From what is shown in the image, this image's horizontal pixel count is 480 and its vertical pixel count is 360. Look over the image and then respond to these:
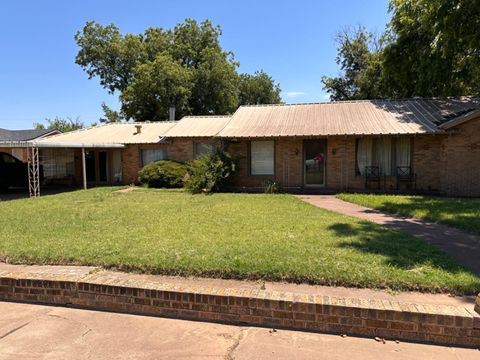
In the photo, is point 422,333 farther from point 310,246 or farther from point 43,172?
point 43,172

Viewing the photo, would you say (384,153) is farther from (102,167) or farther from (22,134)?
(22,134)

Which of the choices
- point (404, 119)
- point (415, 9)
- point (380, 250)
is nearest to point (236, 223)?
point (380, 250)

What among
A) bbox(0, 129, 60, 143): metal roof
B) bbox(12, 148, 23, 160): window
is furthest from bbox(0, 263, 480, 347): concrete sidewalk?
bbox(0, 129, 60, 143): metal roof

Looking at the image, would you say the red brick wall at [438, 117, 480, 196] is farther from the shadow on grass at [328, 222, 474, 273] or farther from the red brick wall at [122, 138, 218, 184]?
the red brick wall at [122, 138, 218, 184]

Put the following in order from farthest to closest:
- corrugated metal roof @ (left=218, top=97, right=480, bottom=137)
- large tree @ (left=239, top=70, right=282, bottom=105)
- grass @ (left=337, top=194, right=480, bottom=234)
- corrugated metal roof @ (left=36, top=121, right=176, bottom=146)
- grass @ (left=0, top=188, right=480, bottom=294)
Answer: large tree @ (left=239, top=70, right=282, bottom=105)
corrugated metal roof @ (left=36, top=121, right=176, bottom=146)
corrugated metal roof @ (left=218, top=97, right=480, bottom=137)
grass @ (left=337, top=194, right=480, bottom=234)
grass @ (left=0, top=188, right=480, bottom=294)

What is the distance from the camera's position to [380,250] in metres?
5.48

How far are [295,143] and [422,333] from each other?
12689mm

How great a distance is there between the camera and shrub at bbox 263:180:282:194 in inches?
Answer: 588

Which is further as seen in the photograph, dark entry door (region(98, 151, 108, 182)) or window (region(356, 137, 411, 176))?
dark entry door (region(98, 151, 108, 182))

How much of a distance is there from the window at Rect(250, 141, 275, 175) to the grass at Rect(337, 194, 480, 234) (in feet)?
15.5

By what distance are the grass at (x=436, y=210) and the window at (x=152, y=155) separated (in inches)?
445

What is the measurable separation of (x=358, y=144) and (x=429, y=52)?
23.5 feet

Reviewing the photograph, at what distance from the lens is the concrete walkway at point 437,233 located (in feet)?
17.8

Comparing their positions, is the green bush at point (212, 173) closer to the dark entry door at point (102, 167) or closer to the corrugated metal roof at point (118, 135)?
the corrugated metal roof at point (118, 135)
